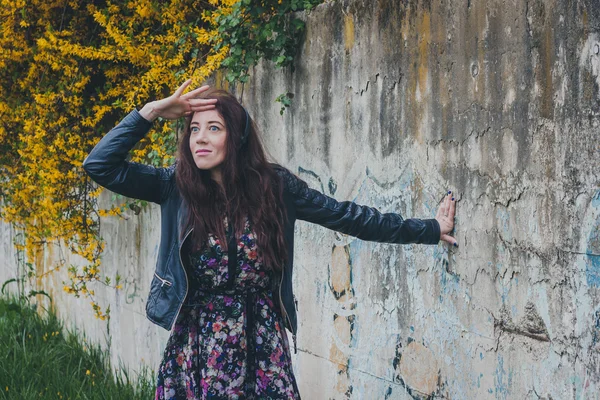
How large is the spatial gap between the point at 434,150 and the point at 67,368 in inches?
159

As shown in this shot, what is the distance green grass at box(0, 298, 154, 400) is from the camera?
20.0ft

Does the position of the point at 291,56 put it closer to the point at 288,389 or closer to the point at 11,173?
the point at 288,389

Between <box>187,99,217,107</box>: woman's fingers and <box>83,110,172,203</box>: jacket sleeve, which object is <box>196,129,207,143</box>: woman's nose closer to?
<box>187,99,217,107</box>: woman's fingers

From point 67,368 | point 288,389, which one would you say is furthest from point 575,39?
point 67,368

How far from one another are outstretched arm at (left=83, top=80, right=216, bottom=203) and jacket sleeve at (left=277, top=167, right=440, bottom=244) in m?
0.48

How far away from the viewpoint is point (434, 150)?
3.68 m

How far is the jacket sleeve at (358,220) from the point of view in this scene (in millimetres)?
3596

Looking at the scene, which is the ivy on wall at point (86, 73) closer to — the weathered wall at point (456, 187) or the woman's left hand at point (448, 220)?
the weathered wall at point (456, 187)

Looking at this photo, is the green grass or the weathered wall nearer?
the weathered wall

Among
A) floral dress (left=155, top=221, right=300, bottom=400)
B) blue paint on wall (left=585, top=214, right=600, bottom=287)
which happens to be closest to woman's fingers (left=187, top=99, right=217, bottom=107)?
floral dress (left=155, top=221, right=300, bottom=400)

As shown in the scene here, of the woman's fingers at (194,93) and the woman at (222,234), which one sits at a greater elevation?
the woman's fingers at (194,93)

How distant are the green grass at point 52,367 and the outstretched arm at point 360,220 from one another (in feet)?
8.93

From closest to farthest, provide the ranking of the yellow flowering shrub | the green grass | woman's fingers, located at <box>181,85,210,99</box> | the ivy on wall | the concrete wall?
the concrete wall → woman's fingers, located at <box>181,85,210,99</box> → the ivy on wall → the yellow flowering shrub → the green grass

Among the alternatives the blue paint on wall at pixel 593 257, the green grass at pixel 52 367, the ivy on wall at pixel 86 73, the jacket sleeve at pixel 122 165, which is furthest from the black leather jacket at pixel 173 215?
the green grass at pixel 52 367
